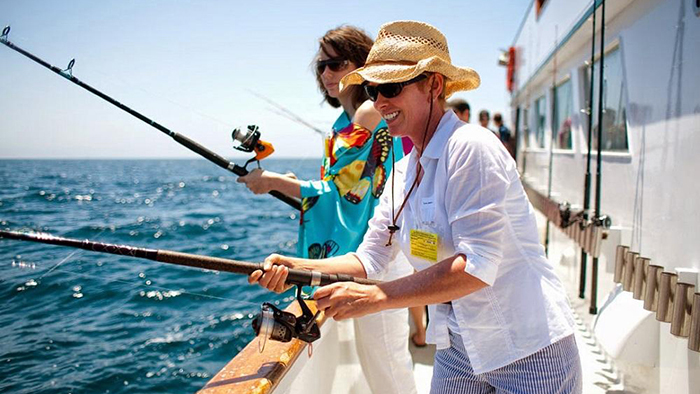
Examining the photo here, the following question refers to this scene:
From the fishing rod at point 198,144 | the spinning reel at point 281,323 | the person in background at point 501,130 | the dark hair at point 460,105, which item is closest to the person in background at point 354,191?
the fishing rod at point 198,144

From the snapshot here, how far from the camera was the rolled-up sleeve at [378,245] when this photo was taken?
190 cm

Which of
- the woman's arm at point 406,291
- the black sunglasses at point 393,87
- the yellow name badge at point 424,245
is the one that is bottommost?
the woman's arm at point 406,291

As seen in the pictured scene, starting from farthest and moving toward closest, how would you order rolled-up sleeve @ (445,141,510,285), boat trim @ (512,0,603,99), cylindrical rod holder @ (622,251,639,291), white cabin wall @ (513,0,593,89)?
white cabin wall @ (513,0,593,89) → boat trim @ (512,0,603,99) → cylindrical rod holder @ (622,251,639,291) → rolled-up sleeve @ (445,141,510,285)

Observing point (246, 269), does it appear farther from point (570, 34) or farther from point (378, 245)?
point (570, 34)

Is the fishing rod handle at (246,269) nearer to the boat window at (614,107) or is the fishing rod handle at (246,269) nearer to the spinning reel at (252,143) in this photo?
the spinning reel at (252,143)

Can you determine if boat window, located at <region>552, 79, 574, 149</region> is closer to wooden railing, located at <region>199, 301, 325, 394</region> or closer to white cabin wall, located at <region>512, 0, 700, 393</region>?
white cabin wall, located at <region>512, 0, 700, 393</region>

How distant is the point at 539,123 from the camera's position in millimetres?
9938

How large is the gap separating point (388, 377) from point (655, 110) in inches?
81.2

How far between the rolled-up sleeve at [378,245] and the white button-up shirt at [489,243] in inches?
11.3

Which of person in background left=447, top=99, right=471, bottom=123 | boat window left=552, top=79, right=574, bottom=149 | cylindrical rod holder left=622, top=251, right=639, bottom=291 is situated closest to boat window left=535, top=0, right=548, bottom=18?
boat window left=552, top=79, right=574, bottom=149

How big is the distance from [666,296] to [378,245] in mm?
1331

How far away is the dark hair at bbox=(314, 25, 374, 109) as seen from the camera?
2516mm

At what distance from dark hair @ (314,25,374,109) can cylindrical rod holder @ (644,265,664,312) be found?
62.1 inches

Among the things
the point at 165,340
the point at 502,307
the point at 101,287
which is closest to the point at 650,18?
the point at 502,307
